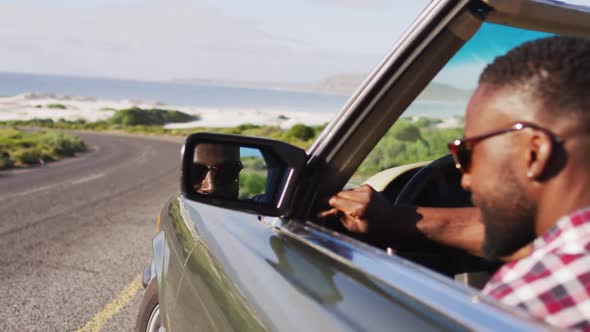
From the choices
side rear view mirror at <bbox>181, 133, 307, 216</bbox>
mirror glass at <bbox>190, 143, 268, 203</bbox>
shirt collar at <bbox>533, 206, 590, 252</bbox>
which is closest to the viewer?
shirt collar at <bbox>533, 206, 590, 252</bbox>

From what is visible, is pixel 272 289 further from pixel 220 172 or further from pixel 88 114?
pixel 88 114

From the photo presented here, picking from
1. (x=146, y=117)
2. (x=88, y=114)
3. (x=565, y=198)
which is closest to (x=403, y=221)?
(x=565, y=198)

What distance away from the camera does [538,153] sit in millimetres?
1331

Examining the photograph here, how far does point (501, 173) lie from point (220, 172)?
122cm

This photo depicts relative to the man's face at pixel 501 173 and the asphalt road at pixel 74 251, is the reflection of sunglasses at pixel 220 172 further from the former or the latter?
the asphalt road at pixel 74 251

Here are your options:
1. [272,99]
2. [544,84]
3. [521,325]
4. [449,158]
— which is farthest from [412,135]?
[272,99]

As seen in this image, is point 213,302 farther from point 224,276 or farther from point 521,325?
point 521,325

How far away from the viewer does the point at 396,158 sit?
2.60 meters

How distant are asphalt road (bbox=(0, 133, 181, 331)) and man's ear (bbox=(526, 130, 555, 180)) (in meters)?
4.42

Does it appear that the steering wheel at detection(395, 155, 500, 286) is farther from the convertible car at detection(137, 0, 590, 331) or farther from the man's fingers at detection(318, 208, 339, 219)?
the man's fingers at detection(318, 208, 339, 219)

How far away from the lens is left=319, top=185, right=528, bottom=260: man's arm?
7.33 ft

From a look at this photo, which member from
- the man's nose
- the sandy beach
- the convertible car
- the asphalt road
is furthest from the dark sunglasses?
the sandy beach

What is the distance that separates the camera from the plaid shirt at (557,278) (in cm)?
117

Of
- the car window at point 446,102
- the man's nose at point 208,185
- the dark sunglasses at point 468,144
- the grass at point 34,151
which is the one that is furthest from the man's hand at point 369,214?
the grass at point 34,151
